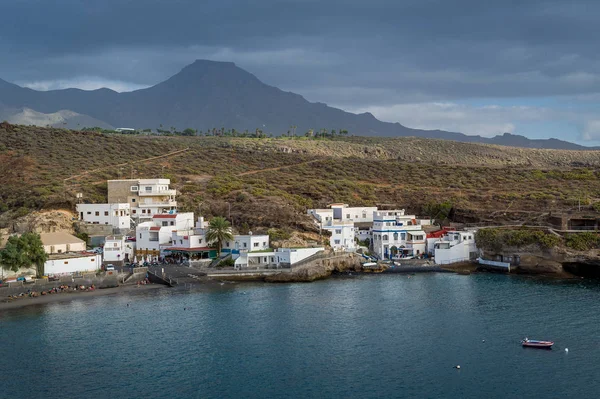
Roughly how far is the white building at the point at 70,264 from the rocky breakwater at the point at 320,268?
15526 mm

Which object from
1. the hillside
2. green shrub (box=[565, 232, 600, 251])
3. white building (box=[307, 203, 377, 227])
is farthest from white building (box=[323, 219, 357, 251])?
green shrub (box=[565, 232, 600, 251])

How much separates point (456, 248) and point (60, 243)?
1488 inches

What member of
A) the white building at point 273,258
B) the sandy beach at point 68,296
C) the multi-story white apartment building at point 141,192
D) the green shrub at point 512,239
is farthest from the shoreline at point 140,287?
the multi-story white apartment building at point 141,192

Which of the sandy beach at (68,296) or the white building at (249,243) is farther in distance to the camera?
the white building at (249,243)

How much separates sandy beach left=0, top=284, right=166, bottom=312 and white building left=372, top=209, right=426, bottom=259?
24.4 meters

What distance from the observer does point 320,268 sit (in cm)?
6178

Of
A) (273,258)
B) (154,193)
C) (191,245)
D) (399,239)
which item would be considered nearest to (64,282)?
(191,245)

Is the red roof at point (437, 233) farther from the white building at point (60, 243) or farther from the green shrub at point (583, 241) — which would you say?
the white building at point (60, 243)

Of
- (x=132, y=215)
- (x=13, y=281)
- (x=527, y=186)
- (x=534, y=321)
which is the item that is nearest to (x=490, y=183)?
(x=527, y=186)

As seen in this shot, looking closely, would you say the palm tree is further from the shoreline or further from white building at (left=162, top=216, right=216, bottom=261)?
the shoreline

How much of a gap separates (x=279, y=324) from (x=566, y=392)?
18726mm

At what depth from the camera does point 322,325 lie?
145 feet

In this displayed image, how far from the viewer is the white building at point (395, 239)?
70.1 m

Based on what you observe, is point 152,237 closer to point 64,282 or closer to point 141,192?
point 64,282
